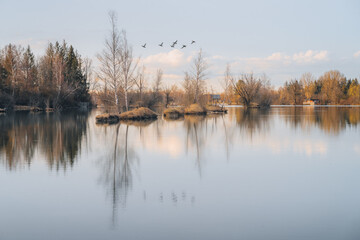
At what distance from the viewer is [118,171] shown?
915cm

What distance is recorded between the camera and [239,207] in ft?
20.0

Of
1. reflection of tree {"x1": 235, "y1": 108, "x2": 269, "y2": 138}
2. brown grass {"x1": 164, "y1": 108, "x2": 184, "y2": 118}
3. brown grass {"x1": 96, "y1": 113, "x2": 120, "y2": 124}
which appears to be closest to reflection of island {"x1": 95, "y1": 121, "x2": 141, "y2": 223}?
reflection of tree {"x1": 235, "y1": 108, "x2": 269, "y2": 138}

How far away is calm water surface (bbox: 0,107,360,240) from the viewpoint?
5121 mm

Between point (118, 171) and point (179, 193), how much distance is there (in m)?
2.74

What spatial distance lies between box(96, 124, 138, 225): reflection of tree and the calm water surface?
2 centimetres

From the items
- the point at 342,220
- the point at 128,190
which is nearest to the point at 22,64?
the point at 128,190

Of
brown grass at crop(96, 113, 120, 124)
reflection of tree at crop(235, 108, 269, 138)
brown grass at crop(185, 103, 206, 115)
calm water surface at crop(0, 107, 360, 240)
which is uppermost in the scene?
brown grass at crop(185, 103, 206, 115)

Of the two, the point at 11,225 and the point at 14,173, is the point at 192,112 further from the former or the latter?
the point at 11,225

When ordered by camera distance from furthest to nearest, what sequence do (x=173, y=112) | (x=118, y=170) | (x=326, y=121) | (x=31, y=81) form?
(x=31, y=81), (x=173, y=112), (x=326, y=121), (x=118, y=170)

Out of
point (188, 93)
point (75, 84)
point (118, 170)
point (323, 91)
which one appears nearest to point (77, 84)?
point (75, 84)

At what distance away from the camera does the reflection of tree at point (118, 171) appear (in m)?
6.90

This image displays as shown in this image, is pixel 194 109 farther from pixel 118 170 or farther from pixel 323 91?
pixel 323 91

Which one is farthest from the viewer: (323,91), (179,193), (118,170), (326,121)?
(323,91)

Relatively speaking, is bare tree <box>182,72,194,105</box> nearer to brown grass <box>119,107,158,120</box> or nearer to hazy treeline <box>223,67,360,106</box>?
brown grass <box>119,107,158,120</box>
